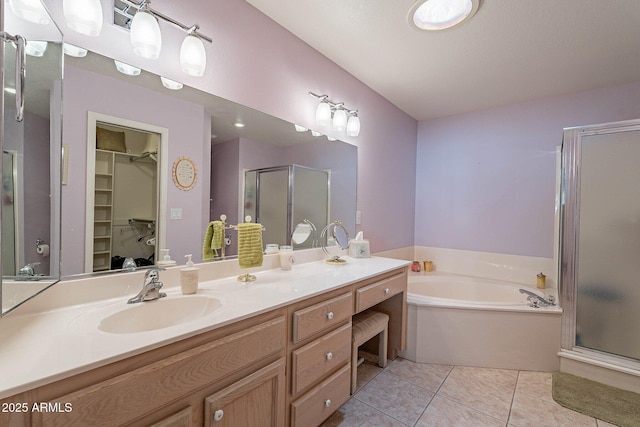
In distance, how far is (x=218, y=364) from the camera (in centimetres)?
85

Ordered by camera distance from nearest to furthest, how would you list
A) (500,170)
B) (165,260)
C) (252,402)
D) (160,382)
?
(160,382)
(252,402)
(165,260)
(500,170)

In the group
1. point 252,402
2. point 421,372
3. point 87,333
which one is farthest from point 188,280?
point 421,372

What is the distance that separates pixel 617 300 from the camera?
1.79 m

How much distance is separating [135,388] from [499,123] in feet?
11.0

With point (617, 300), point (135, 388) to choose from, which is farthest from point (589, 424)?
point (135, 388)

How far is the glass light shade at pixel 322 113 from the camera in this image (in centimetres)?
189

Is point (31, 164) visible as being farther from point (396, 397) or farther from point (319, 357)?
point (396, 397)

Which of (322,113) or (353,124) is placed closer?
(322,113)

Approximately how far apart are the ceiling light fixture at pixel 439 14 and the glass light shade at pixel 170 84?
130cm

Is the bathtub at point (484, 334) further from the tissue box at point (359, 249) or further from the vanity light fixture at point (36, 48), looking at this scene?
the vanity light fixture at point (36, 48)

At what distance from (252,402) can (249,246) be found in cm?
66

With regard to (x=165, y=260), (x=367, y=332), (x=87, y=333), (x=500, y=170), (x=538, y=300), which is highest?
(x=500, y=170)

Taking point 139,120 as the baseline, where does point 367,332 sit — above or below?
below

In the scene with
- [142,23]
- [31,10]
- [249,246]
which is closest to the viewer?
[31,10]
